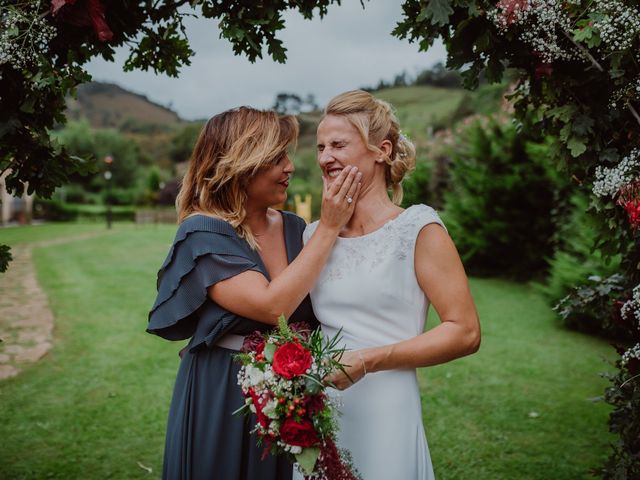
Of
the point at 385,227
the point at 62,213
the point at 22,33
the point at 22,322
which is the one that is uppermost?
the point at 22,33

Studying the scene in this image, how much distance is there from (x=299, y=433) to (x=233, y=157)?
1.26 m

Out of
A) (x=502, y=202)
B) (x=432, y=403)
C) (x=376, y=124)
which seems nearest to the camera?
(x=376, y=124)

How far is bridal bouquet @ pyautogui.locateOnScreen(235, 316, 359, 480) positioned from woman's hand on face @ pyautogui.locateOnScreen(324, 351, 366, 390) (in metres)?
0.10

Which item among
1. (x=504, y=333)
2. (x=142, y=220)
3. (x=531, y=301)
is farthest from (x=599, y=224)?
(x=142, y=220)

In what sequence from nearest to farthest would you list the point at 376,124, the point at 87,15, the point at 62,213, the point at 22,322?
the point at 87,15 < the point at 376,124 < the point at 22,322 < the point at 62,213

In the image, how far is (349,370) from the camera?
2129 mm

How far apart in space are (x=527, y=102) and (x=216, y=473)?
99.1 inches

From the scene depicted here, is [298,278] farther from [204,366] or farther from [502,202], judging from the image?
[502,202]

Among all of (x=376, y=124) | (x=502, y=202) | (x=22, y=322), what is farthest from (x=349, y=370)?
(x=502, y=202)

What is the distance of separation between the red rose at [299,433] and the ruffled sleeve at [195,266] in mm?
728

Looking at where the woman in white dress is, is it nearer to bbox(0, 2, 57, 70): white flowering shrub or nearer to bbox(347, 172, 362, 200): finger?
bbox(347, 172, 362, 200): finger

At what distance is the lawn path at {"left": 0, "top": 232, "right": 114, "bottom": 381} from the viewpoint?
7.98m

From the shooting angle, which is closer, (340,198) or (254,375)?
(254,375)

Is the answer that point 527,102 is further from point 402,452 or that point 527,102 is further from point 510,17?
point 402,452
